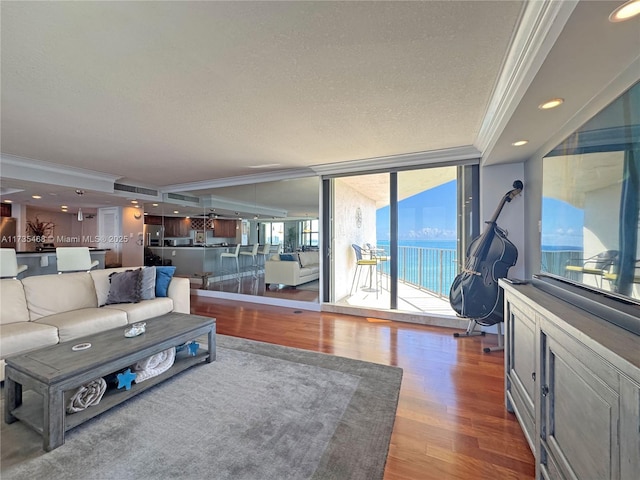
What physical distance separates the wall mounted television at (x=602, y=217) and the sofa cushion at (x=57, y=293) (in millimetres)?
4468

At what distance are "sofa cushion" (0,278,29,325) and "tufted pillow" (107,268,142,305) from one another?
0.71 metres

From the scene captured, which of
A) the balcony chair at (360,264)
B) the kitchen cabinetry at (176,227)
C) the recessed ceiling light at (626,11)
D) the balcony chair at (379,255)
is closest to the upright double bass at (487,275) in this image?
the balcony chair at (379,255)

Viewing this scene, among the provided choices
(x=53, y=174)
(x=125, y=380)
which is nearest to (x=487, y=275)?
(x=125, y=380)

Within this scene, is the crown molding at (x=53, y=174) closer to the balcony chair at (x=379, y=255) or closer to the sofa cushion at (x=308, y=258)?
the sofa cushion at (x=308, y=258)

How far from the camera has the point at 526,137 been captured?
2492 millimetres

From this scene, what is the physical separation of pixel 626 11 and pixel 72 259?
6.03 m

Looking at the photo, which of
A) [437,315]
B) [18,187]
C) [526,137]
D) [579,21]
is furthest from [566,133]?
[18,187]

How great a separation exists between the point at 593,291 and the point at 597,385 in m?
0.73

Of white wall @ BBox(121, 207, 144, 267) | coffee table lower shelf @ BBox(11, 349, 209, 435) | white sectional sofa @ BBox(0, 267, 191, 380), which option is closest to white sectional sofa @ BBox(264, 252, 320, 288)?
white sectional sofa @ BBox(0, 267, 191, 380)

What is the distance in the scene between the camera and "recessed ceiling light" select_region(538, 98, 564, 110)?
180 centimetres

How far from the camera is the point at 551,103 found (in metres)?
1.85

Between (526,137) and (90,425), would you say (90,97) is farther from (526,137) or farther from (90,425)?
(526,137)

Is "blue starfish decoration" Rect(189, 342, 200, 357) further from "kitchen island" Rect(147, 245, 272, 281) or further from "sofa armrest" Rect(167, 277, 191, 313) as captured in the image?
"kitchen island" Rect(147, 245, 272, 281)

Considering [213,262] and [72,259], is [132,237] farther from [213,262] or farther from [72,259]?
[72,259]
